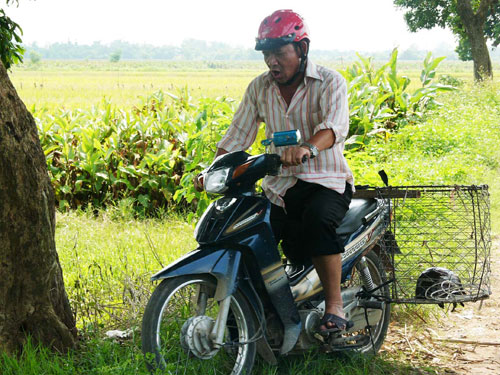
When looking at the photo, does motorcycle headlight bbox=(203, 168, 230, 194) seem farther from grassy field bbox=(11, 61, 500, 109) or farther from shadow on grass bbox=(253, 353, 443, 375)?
grassy field bbox=(11, 61, 500, 109)

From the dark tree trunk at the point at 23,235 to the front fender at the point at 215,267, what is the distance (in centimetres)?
98

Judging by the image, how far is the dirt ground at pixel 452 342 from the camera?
4.34 meters

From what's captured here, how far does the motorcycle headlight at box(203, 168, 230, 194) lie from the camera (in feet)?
10.9

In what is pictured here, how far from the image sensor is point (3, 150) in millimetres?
3625

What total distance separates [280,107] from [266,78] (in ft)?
0.66

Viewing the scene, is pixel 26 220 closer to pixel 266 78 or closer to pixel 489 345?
pixel 266 78

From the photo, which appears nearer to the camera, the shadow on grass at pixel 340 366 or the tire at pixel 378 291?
the shadow on grass at pixel 340 366

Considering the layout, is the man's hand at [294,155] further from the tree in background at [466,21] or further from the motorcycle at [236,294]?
the tree in background at [466,21]

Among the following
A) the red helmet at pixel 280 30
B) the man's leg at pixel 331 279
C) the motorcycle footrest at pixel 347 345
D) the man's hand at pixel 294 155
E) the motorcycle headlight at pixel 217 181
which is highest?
the red helmet at pixel 280 30

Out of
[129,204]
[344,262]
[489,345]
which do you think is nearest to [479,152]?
[129,204]

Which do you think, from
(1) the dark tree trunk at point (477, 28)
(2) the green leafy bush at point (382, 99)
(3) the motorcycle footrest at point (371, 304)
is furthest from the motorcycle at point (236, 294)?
(1) the dark tree trunk at point (477, 28)

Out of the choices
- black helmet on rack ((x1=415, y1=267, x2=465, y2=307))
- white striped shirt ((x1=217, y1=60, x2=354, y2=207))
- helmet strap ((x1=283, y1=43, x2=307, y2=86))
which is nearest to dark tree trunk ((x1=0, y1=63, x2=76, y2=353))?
white striped shirt ((x1=217, y1=60, x2=354, y2=207))

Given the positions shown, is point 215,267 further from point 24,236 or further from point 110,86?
point 110,86

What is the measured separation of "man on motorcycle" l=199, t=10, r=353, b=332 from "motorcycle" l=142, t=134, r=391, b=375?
18cm
